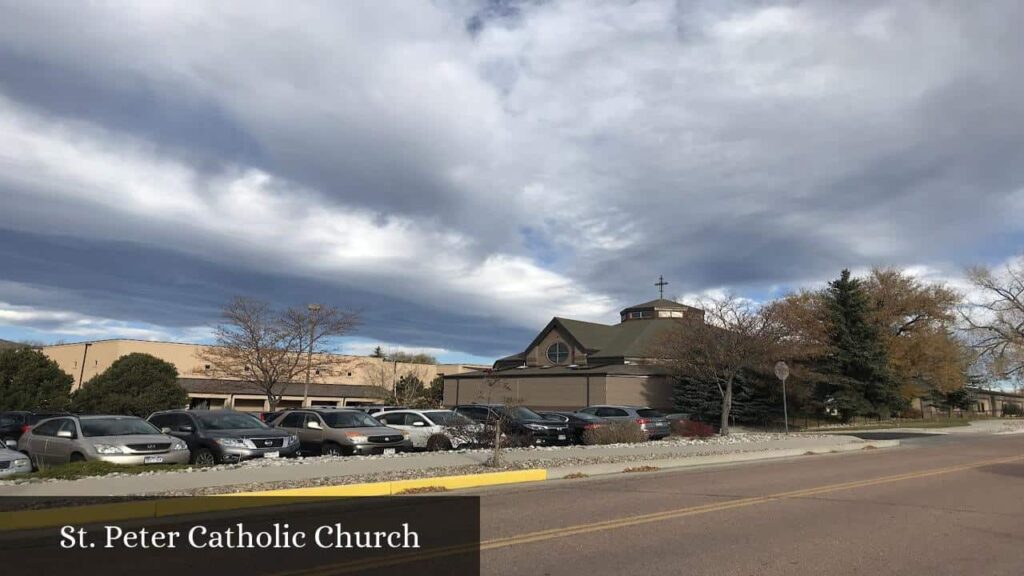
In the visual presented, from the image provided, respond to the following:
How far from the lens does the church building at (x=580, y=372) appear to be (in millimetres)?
43812

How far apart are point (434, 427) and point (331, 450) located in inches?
128

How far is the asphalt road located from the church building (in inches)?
1008

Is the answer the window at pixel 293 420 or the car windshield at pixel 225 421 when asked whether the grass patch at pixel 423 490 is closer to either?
the car windshield at pixel 225 421

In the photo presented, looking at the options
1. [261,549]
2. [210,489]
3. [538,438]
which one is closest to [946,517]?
[261,549]

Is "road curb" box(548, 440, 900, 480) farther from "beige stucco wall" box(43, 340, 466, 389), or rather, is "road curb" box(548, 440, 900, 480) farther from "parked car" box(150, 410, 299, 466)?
"beige stucco wall" box(43, 340, 466, 389)

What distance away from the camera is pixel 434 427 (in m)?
19.6

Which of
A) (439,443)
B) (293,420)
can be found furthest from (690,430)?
(293,420)

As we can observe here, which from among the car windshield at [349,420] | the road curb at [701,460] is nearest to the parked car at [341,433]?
the car windshield at [349,420]

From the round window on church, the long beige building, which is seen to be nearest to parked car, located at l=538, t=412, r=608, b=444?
the round window on church

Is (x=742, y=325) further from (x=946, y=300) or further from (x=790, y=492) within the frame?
(x=946, y=300)

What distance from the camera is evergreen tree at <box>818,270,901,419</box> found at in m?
42.2

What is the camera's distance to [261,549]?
7434 millimetres

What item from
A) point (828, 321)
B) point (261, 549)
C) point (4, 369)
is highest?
point (828, 321)

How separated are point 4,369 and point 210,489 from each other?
106 ft
